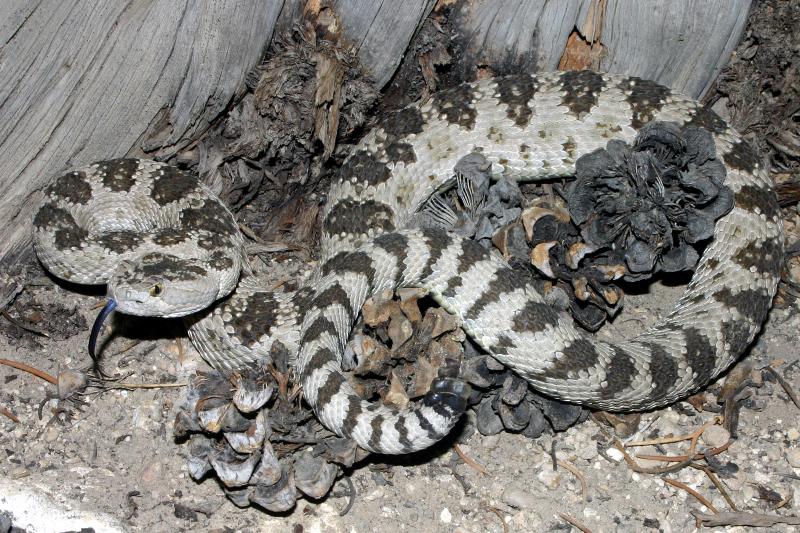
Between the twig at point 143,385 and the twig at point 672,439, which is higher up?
the twig at point 672,439

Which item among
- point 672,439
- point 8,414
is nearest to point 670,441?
point 672,439

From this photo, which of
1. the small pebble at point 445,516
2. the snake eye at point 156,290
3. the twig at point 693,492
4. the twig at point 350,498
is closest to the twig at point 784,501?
the twig at point 693,492

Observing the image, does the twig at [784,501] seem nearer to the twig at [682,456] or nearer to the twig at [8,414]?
the twig at [682,456]

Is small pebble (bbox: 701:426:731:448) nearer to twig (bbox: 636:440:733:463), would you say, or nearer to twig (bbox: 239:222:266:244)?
twig (bbox: 636:440:733:463)

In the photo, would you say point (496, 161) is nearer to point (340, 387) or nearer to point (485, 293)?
point (485, 293)

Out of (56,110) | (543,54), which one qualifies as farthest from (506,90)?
(56,110)
